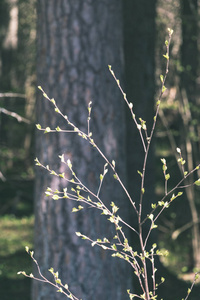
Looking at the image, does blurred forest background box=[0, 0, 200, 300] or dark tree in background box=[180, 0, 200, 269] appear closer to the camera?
blurred forest background box=[0, 0, 200, 300]

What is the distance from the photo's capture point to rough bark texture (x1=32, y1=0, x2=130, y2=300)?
457cm

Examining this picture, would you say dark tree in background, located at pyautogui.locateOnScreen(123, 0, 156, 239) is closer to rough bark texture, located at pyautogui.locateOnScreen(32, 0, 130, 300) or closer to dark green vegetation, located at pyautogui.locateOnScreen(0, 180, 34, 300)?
dark green vegetation, located at pyautogui.locateOnScreen(0, 180, 34, 300)

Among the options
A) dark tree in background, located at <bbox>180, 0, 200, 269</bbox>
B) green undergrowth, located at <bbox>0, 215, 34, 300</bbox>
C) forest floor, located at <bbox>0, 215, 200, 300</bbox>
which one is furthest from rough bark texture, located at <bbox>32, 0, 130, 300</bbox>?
dark tree in background, located at <bbox>180, 0, 200, 269</bbox>

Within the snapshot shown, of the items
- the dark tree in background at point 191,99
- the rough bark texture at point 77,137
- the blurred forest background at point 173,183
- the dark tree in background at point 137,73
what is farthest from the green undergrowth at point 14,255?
the dark tree in background at point 191,99

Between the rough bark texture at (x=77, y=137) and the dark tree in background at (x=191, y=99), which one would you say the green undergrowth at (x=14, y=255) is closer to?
the rough bark texture at (x=77, y=137)

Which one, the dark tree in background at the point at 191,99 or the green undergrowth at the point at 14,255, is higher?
the dark tree in background at the point at 191,99

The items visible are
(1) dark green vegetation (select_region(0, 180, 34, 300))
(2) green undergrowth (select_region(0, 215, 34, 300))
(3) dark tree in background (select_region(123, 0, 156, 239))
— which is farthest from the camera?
(1) dark green vegetation (select_region(0, 180, 34, 300))

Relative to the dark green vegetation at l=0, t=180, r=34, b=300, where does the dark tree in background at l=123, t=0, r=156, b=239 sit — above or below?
above

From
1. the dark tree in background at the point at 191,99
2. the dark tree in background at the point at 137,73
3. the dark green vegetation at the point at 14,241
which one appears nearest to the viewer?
the dark tree in background at the point at 137,73

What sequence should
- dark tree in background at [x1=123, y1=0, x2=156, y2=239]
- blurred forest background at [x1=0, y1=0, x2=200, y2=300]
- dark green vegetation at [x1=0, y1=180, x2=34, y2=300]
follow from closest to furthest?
dark tree in background at [x1=123, y1=0, x2=156, y2=239] < dark green vegetation at [x1=0, y1=180, x2=34, y2=300] < blurred forest background at [x1=0, y1=0, x2=200, y2=300]

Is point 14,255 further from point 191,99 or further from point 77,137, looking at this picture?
point 77,137

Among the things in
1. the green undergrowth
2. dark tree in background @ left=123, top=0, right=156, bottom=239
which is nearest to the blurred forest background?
the green undergrowth

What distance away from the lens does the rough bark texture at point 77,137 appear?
4566 mm

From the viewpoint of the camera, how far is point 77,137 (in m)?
4.55
